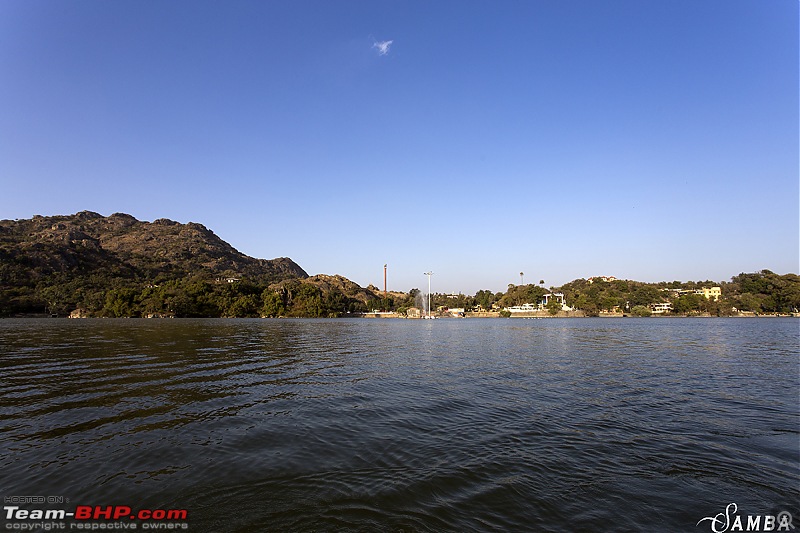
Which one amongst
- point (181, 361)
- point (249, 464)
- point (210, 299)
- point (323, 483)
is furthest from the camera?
point (210, 299)

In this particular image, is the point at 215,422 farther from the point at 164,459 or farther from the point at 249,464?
the point at 249,464

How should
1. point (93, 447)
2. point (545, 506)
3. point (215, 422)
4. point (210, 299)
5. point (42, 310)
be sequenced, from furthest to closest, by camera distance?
point (210, 299), point (42, 310), point (215, 422), point (93, 447), point (545, 506)

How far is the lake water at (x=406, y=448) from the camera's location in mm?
7742

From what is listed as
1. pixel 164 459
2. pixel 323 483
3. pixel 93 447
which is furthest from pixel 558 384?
pixel 93 447

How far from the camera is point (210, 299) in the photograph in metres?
190

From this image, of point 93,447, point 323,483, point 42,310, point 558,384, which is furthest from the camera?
point 42,310

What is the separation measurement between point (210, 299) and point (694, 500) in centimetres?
21021

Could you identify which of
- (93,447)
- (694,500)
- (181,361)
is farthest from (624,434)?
(181,361)

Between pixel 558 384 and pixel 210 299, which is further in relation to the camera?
pixel 210 299

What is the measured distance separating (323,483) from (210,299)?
205679 millimetres

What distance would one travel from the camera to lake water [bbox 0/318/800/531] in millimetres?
7742

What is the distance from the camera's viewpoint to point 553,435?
12430 millimetres

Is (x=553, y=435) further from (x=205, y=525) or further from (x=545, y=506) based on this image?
(x=205, y=525)

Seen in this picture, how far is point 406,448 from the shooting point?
36.6 ft
